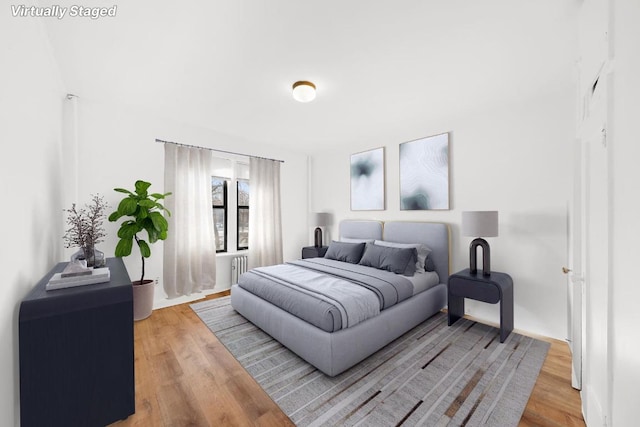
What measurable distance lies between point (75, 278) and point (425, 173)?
12.4 ft

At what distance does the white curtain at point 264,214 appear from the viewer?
4441mm

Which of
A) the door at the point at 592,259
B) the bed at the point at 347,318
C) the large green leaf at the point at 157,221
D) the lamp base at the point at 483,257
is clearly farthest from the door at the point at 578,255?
the large green leaf at the point at 157,221

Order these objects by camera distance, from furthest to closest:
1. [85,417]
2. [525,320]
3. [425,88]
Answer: [525,320] < [425,88] < [85,417]

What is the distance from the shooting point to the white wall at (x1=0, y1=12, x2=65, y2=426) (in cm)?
118

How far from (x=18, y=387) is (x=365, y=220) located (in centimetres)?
396

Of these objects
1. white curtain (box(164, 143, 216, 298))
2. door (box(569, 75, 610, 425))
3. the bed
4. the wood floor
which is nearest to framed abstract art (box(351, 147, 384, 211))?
the bed

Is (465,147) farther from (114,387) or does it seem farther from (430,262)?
(114,387)

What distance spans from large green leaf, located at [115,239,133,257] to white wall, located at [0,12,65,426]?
0.88 m

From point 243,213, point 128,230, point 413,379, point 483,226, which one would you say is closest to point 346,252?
point 483,226

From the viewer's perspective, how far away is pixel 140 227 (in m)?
3.01

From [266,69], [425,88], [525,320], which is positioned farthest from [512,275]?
[266,69]

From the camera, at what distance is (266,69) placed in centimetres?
222

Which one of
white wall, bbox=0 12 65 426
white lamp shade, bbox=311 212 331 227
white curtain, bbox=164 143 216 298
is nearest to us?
white wall, bbox=0 12 65 426

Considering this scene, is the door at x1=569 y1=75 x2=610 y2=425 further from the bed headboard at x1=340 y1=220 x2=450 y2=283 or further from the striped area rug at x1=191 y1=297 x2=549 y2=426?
the bed headboard at x1=340 y1=220 x2=450 y2=283
